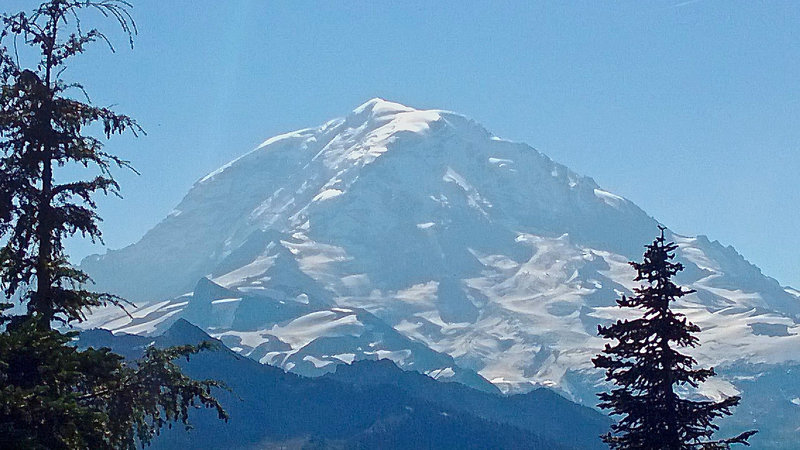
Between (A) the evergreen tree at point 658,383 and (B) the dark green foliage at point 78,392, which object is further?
(A) the evergreen tree at point 658,383

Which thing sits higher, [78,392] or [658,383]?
[658,383]

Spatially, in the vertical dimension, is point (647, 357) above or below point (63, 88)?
below

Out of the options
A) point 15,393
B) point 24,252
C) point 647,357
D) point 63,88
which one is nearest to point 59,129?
point 63,88

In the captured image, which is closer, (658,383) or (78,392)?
(78,392)

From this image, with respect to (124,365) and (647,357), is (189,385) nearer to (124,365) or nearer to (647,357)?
(124,365)

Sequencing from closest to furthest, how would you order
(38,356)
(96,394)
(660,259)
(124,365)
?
(38,356) < (96,394) < (124,365) < (660,259)

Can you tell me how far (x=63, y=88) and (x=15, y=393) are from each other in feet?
33.1

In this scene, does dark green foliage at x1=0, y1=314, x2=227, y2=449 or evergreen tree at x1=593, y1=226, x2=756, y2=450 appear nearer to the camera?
dark green foliage at x1=0, y1=314, x2=227, y2=449

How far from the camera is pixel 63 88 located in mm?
26734

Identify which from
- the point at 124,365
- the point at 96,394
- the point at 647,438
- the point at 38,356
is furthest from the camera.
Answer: the point at 647,438

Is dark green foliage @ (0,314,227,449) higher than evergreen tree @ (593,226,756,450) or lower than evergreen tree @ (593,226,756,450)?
lower

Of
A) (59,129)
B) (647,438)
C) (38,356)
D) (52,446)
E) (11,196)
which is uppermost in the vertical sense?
(59,129)

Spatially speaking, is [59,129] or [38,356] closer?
[38,356]

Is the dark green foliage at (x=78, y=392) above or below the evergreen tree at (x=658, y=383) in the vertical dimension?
below
